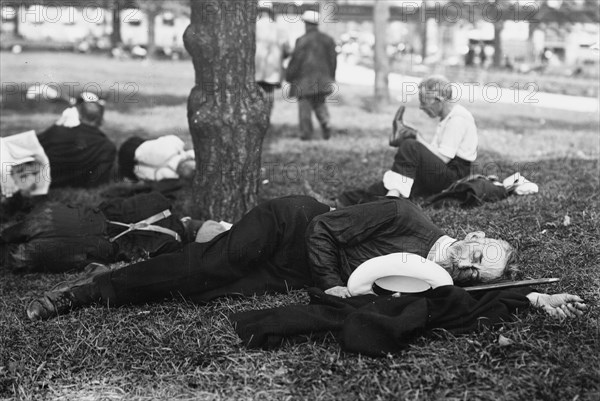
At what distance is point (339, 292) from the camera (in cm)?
404

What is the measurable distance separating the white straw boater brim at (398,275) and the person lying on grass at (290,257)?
122mm

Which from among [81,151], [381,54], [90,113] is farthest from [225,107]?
[381,54]

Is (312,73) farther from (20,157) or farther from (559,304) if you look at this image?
(559,304)

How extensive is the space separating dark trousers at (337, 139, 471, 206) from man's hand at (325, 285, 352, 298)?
2398 mm

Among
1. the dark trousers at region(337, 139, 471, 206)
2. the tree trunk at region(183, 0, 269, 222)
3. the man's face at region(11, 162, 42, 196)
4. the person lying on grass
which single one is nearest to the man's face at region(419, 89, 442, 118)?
the dark trousers at region(337, 139, 471, 206)

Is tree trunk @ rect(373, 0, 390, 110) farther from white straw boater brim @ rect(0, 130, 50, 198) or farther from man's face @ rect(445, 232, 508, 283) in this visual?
man's face @ rect(445, 232, 508, 283)

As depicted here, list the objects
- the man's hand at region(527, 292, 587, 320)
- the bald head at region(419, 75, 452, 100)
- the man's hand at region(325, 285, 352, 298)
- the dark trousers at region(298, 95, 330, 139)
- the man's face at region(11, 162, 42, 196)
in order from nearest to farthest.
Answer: the man's hand at region(527, 292, 587, 320), the man's hand at region(325, 285, 352, 298), the bald head at region(419, 75, 452, 100), the man's face at region(11, 162, 42, 196), the dark trousers at region(298, 95, 330, 139)

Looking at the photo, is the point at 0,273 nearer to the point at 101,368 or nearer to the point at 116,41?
the point at 101,368

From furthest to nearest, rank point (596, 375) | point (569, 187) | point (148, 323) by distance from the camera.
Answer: point (569, 187) → point (148, 323) → point (596, 375)

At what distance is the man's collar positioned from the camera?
4.14 meters

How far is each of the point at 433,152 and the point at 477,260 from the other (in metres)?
2.55

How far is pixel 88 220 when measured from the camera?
538 cm

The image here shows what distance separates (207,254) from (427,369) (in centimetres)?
150

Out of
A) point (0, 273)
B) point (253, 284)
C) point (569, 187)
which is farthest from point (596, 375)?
point (0, 273)
